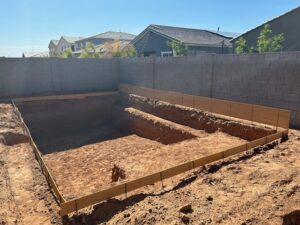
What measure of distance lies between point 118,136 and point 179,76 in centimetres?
420

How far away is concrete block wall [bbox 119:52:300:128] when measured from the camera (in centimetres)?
846

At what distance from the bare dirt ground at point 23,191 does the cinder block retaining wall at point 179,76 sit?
7.50 m

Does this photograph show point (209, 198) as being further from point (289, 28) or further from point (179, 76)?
point (289, 28)

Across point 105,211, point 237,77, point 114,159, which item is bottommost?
point 114,159

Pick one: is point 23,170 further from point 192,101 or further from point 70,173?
point 192,101

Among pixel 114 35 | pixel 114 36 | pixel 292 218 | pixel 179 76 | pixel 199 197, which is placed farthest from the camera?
pixel 114 35

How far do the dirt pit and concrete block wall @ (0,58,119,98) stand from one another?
85.3 inches

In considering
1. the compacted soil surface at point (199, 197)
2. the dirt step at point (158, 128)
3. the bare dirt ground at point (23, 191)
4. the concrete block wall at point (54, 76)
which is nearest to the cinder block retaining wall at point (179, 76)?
the concrete block wall at point (54, 76)

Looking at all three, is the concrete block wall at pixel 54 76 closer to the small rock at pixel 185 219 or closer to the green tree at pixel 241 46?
the green tree at pixel 241 46

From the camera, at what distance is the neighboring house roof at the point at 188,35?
816 inches

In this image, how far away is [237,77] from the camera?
10148 millimetres

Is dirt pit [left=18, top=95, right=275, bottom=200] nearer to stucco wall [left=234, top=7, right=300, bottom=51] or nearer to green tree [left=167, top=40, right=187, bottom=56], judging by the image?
green tree [left=167, top=40, right=187, bottom=56]

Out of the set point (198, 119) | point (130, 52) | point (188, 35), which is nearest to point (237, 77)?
point (198, 119)

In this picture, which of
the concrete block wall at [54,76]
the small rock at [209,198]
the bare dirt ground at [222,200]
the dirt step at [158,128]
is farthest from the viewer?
the concrete block wall at [54,76]
